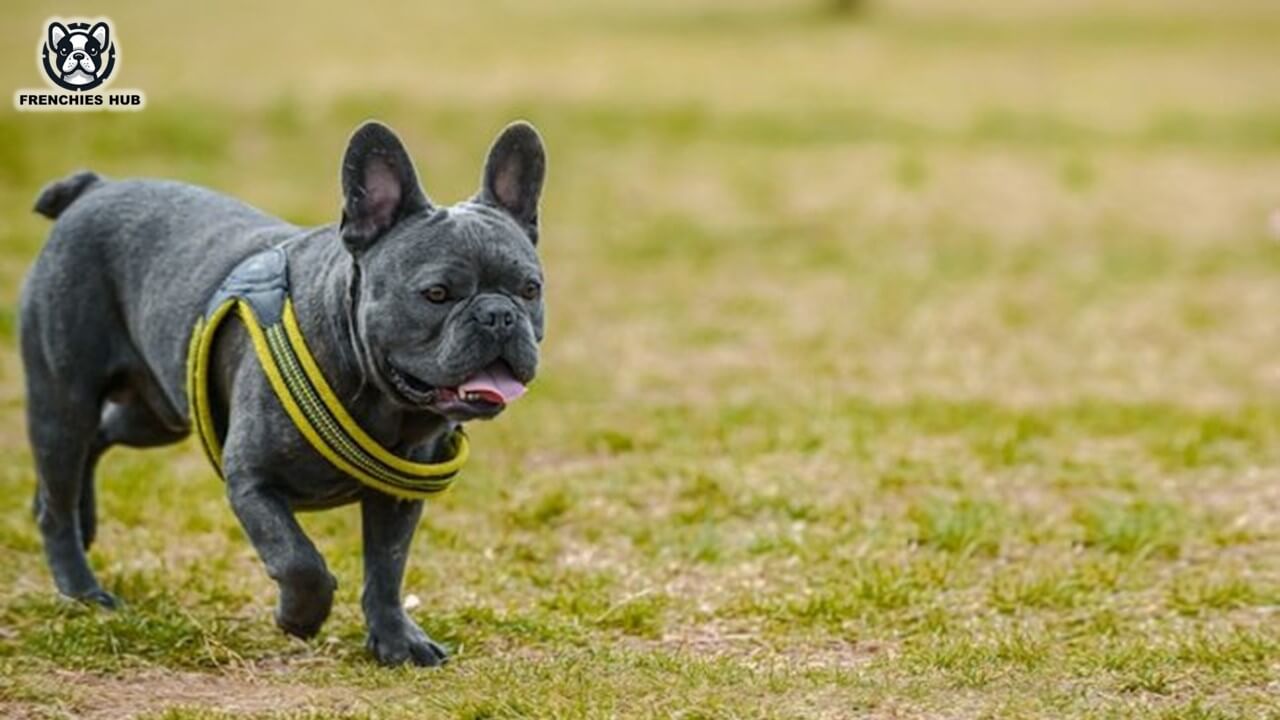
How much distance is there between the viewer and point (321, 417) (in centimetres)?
572

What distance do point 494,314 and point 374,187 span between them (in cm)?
57

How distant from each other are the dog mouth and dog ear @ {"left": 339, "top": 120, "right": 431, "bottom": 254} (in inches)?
15.5

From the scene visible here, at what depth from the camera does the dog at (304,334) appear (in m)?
5.47

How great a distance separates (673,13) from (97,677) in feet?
90.2

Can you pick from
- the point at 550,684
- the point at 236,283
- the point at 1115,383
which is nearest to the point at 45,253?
the point at 236,283

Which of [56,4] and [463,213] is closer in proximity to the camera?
[463,213]

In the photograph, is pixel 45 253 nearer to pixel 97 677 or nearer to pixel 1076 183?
pixel 97 677

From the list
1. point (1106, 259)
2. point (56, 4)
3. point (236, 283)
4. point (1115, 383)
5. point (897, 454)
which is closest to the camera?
point (236, 283)

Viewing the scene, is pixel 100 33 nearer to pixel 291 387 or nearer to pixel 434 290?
pixel 291 387

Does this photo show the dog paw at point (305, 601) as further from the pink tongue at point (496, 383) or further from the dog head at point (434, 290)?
the pink tongue at point (496, 383)

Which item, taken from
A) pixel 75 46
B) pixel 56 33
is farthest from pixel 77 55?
pixel 56 33

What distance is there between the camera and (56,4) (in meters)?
26.2

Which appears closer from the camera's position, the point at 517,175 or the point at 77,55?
the point at 517,175

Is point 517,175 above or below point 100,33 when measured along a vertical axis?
above
